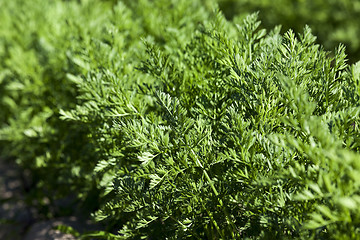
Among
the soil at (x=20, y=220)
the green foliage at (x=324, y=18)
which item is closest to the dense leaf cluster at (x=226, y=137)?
the soil at (x=20, y=220)

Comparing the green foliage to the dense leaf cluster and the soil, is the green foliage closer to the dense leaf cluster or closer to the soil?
the dense leaf cluster

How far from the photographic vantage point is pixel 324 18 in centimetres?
419

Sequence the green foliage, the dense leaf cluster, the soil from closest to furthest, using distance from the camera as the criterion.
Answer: the dense leaf cluster → the soil → the green foliage

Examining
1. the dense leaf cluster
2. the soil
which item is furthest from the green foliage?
the soil

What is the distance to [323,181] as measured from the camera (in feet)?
4.28

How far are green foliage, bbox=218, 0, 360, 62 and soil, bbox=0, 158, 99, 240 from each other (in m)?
3.33

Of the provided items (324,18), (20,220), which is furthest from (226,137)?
(324,18)

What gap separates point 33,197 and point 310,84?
303 centimetres

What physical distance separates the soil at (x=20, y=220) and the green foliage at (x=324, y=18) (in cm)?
333

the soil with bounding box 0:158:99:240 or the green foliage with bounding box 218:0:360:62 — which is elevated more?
the green foliage with bounding box 218:0:360:62

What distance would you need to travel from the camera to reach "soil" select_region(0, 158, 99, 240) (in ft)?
9.14

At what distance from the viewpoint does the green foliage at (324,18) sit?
13.2 feet

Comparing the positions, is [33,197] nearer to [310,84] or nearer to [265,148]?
[265,148]

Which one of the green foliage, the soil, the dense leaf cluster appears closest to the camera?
the dense leaf cluster
